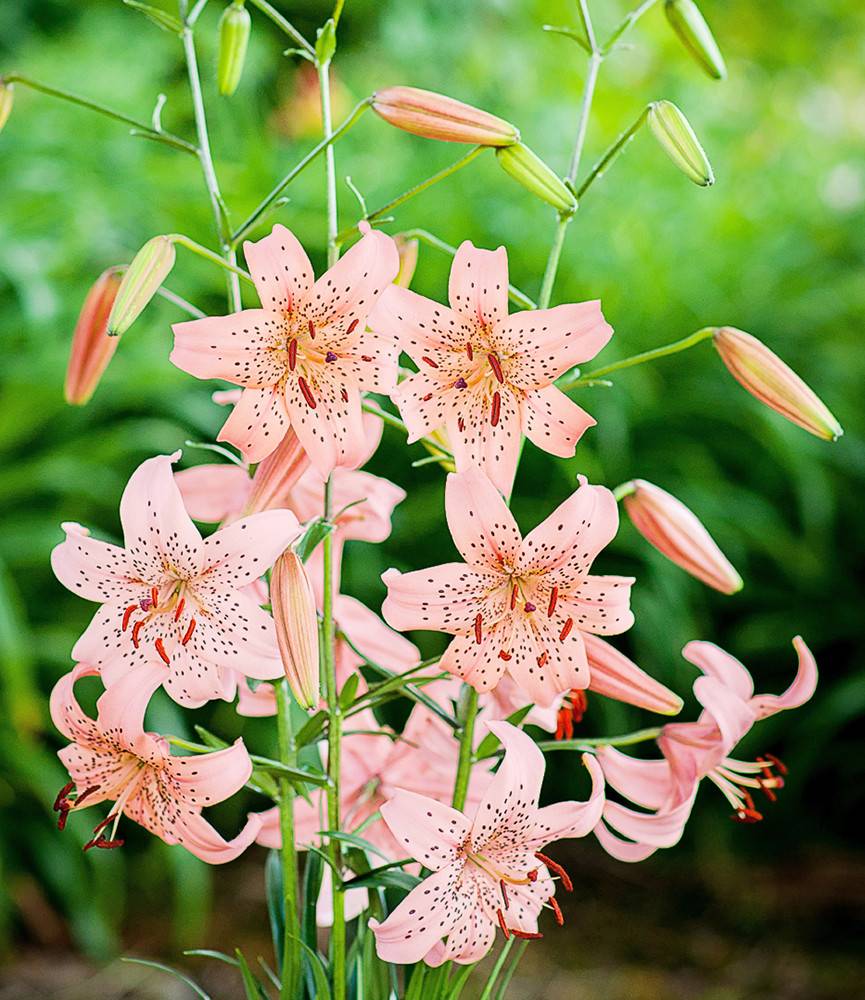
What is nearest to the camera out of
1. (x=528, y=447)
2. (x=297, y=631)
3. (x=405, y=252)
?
(x=297, y=631)

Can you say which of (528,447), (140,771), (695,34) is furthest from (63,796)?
(528,447)

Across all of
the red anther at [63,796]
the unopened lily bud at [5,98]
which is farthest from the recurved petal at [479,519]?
the unopened lily bud at [5,98]

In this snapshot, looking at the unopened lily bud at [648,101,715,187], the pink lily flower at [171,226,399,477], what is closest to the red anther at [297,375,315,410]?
the pink lily flower at [171,226,399,477]

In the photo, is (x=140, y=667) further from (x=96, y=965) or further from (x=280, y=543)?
(x=96, y=965)

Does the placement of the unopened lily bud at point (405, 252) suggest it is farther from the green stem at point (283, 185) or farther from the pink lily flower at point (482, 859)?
the pink lily flower at point (482, 859)

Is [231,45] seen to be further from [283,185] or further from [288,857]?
[288,857]

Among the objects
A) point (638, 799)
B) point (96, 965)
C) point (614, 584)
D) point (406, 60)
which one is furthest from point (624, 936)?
point (406, 60)

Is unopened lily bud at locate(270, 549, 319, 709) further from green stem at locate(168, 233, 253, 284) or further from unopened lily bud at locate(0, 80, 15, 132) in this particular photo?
unopened lily bud at locate(0, 80, 15, 132)
